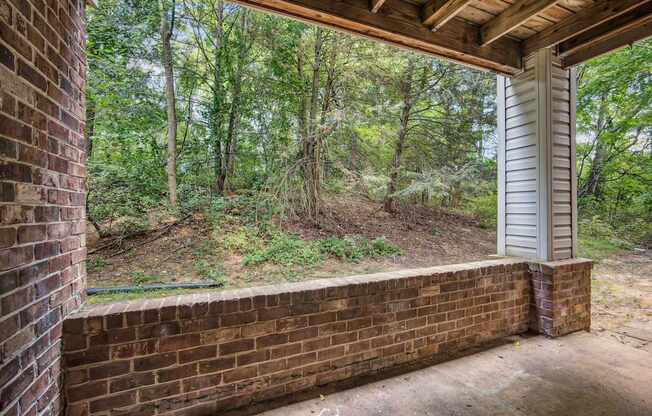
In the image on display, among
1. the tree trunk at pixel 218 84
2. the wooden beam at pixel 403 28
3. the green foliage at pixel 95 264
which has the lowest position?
the green foliage at pixel 95 264

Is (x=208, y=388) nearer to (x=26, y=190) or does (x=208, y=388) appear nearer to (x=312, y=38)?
(x=26, y=190)

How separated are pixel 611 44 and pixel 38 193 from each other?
13.5 feet

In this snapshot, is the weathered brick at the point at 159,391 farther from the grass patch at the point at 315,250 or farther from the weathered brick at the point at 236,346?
the grass patch at the point at 315,250

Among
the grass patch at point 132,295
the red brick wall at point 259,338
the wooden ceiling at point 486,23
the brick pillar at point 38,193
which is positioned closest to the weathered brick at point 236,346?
the red brick wall at point 259,338

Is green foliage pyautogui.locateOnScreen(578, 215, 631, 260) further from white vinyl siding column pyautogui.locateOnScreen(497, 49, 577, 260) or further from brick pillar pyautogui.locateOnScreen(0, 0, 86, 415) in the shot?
brick pillar pyautogui.locateOnScreen(0, 0, 86, 415)

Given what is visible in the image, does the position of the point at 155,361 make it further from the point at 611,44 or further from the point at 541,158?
the point at 611,44

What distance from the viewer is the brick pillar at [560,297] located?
2734mm

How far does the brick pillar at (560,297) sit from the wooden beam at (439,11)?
7.57 feet

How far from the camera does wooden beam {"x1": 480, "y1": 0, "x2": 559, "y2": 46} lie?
203cm

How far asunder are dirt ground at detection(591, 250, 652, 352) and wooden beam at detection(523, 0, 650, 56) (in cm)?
275

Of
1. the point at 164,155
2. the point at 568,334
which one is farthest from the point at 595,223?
the point at 164,155

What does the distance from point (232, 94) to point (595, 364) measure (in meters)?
5.70

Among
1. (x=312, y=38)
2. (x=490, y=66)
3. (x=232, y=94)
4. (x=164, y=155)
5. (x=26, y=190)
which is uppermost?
(x=312, y=38)

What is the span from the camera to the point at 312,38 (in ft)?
16.8
